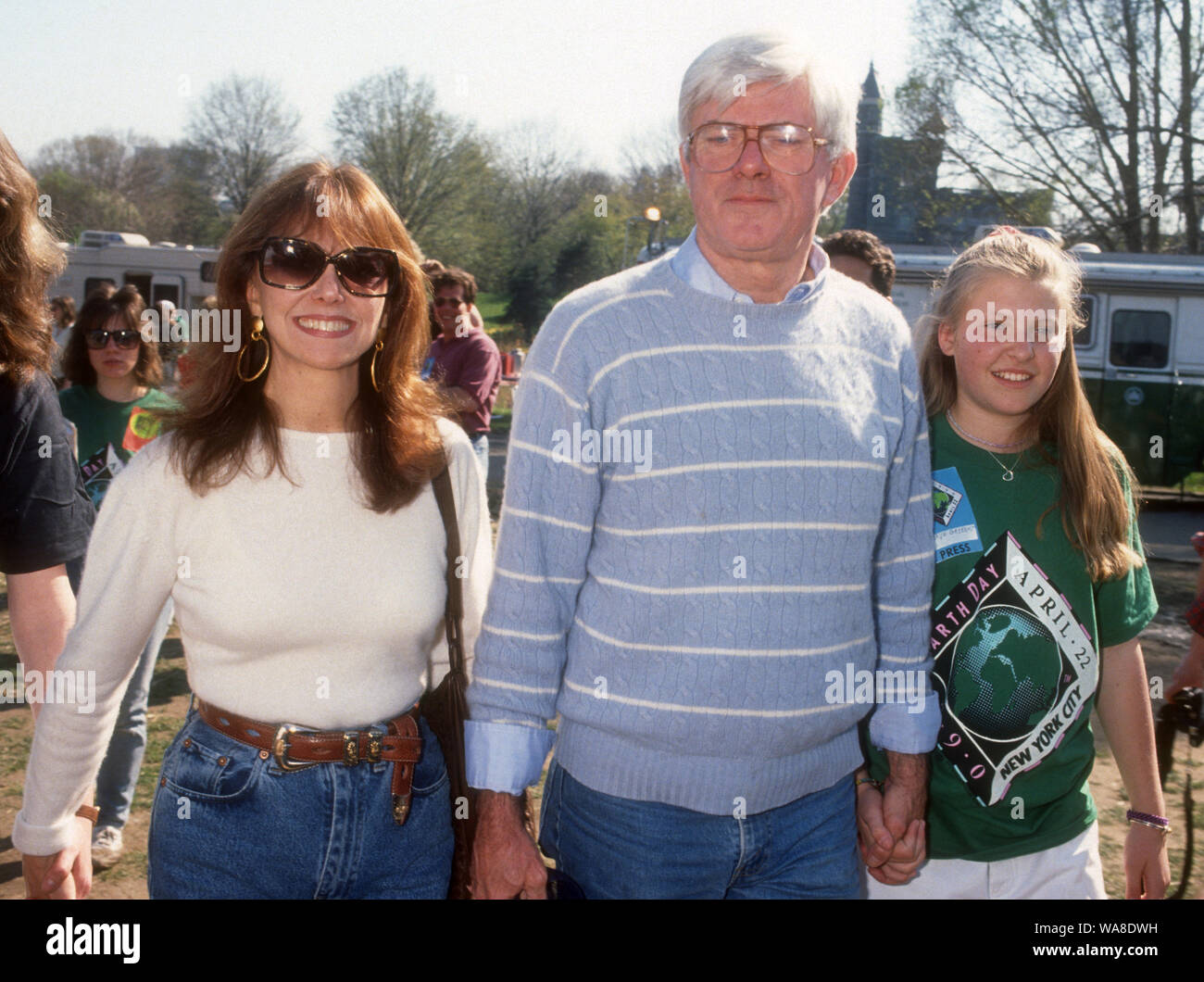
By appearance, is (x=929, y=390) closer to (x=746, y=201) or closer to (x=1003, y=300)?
(x=1003, y=300)

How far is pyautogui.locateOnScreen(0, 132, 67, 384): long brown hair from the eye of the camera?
1.99m

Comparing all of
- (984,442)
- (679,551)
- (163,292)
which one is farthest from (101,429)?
(163,292)

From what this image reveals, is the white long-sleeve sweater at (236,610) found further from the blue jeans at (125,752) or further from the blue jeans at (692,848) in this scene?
the blue jeans at (125,752)

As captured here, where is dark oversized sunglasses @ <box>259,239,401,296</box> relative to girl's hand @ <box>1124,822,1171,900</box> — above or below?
A: above

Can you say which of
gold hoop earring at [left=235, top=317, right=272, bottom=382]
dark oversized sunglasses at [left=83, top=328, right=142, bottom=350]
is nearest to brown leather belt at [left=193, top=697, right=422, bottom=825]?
gold hoop earring at [left=235, top=317, right=272, bottom=382]

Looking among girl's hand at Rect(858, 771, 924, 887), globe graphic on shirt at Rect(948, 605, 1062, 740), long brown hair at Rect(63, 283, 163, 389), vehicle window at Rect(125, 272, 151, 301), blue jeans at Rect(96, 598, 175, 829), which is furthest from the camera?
→ vehicle window at Rect(125, 272, 151, 301)

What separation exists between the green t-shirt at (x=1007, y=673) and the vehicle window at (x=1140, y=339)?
513 inches

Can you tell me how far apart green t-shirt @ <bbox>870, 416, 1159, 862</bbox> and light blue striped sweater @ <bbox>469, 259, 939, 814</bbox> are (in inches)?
16.0

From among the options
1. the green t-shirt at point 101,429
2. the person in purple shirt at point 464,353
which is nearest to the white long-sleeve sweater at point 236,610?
the green t-shirt at point 101,429

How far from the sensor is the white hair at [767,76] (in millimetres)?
1872

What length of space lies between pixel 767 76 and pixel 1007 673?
1247 mm

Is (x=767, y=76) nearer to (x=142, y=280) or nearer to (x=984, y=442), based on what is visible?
(x=984, y=442)

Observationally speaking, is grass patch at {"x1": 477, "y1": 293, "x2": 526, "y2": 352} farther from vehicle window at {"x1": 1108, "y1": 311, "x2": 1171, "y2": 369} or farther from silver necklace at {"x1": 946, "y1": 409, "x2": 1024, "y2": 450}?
silver necklace at {"x1": 946, "y1": 409, "x2": 1024, "y2": 450}

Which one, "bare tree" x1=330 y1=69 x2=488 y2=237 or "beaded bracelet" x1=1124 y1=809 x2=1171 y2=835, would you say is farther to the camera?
"bare tree" x1=330 y1=69 x2=488 y2=237
